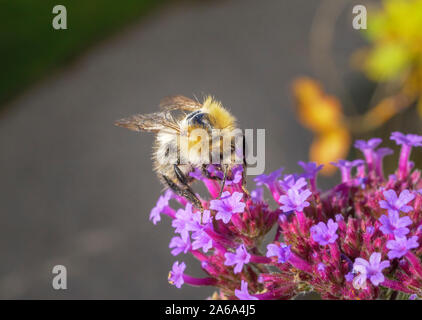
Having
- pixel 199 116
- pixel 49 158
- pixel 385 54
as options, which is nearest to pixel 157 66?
pixel 49 158

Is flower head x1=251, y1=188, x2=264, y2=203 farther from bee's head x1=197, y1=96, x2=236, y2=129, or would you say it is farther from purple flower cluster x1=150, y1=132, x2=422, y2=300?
bee's head x1=197, y1=96, x2=236, y2=129

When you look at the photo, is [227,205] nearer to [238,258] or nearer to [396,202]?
[238,258]

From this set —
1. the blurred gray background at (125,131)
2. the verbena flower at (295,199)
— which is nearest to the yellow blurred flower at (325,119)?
the blurred gray background at (125,131)

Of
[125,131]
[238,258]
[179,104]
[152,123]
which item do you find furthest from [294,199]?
[125,131]

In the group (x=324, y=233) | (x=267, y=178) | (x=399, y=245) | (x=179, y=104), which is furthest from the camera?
(x=179, y=104)

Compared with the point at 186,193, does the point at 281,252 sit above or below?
below

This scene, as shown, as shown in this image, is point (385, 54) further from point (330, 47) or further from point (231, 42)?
→ point (231, 42)
